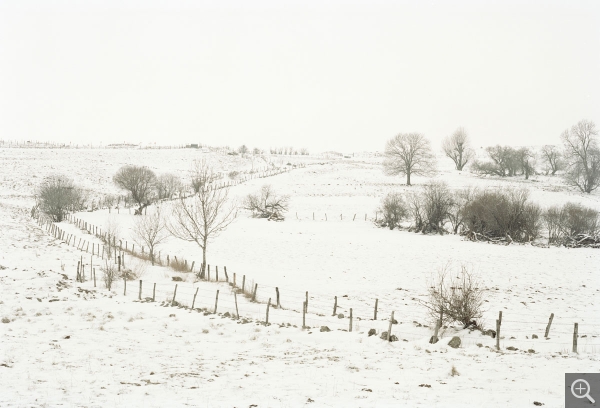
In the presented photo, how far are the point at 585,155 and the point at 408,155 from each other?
25462mm

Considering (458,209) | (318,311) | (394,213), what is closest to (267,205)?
(394,213)

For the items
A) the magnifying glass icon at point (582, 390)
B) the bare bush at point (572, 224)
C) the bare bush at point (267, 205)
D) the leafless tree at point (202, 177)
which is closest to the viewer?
the magnifying glass icon at point (582, 390)

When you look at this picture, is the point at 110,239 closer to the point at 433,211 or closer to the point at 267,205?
the point at 267,205

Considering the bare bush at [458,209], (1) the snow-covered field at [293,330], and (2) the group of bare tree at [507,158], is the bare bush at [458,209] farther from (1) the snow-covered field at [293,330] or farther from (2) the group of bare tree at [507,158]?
(2) the group of bare tree at [507,158]

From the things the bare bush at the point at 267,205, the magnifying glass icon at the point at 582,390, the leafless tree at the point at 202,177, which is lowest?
the magnifying glass icon at the point at 582,390

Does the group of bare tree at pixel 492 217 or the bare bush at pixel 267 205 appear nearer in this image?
the group of bare tree at pixel 492 217

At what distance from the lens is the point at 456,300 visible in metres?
13.9

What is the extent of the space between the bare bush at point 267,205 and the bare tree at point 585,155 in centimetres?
4116

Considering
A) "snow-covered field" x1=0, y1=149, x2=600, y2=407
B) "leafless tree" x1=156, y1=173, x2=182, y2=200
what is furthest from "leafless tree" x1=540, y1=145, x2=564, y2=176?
"leafless tree" x1=156, y1=173, x2=182, y2=200

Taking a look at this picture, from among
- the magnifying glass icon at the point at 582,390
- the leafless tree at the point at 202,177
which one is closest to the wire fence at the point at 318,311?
the magnifying glass icon at the point at 582,390

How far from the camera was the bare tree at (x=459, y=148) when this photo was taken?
89.0 m

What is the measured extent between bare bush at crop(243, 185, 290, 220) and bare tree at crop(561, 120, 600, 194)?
41.2 meters

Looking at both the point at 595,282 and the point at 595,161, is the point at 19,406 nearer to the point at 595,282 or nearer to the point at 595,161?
the point at 595,282

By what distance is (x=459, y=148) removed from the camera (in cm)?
9025
